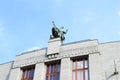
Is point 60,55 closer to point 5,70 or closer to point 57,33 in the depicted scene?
point 57,33

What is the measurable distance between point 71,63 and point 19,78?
16.8ft

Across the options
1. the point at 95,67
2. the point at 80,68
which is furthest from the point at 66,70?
the point at 95,67

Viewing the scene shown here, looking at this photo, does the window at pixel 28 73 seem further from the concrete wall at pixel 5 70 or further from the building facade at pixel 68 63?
the concrete wall at pixel 5 70

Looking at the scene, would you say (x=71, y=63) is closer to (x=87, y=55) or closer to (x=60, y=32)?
(x=87, y=55)

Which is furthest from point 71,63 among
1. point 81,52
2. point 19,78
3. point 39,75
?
point 19,78

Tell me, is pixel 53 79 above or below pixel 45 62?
below

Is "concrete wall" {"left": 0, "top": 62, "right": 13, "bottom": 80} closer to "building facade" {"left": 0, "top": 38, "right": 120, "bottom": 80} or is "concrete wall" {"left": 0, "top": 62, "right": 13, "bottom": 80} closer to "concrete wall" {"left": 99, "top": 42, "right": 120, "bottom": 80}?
"building facade" {"left": 0, "top": 38, "right": 120, "bottom": 80}

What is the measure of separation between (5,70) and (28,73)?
2.98m

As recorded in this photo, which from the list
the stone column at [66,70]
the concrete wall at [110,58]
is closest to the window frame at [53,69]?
the stone column at [66,70]

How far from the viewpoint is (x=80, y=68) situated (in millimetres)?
24031

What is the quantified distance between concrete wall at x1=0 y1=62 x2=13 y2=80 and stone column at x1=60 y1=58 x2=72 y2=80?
5978mm

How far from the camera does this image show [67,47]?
26.0 metres

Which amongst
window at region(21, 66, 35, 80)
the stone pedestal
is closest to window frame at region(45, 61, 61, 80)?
the stone pedestal

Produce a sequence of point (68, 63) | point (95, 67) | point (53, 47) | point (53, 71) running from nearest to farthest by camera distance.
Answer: point (95, 67) < point (68, 63) < point (53, 71) < point (53, 47)
